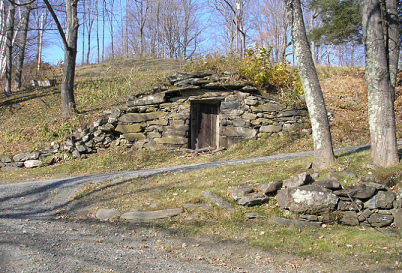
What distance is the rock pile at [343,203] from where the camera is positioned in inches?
203

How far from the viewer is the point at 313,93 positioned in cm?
651

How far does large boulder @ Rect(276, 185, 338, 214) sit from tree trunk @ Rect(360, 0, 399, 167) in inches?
61.1

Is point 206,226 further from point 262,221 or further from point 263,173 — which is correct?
point 263,173

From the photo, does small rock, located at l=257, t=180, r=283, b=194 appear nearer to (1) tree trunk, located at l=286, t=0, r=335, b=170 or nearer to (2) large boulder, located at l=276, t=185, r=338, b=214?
(2) large boulder, located at l=276, t=185, r=338, b=214

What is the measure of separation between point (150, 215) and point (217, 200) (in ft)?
4.06

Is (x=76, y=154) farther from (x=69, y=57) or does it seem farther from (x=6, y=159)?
(x=69, y=57)

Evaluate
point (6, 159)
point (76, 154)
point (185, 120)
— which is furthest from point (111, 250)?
point (6, 159)

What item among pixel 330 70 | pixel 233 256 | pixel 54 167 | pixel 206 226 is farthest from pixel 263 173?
pixel 330 70

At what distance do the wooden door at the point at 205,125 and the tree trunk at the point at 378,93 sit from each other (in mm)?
6604

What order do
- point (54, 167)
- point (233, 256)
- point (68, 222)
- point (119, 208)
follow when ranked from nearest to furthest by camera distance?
point (233, 256)
point (68, 222)
point (119, 208)
point (54, 167)

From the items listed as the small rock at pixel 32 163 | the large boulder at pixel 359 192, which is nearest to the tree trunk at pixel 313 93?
the large boulder at pixel 359 192

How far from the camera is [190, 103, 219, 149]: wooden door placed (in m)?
12.2

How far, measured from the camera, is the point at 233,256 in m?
4.36

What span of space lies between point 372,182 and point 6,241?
19.2ft
